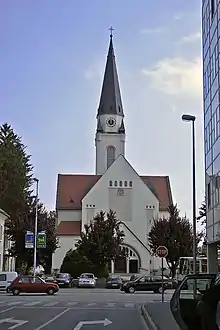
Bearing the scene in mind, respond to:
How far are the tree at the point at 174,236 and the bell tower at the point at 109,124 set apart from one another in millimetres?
→ 20680

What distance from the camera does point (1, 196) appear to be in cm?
7338

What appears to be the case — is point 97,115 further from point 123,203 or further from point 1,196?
point 1,196

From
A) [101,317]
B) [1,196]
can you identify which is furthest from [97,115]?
[101,317]

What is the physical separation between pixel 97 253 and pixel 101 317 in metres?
52.1

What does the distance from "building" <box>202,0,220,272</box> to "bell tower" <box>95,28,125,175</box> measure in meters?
59.6

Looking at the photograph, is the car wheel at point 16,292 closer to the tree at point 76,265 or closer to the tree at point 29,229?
the tree at point 29,229

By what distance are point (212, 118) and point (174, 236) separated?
43501mm

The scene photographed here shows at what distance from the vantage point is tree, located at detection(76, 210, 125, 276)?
76.6 meters

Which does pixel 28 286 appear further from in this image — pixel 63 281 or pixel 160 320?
pixel 160 320

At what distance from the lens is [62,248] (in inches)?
3521

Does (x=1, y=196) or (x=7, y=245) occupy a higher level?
(x=1, y=196)

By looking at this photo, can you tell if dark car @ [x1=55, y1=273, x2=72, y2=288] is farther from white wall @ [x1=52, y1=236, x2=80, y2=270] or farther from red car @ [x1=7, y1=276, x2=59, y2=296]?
white wall @ [x1=52, y1=236, x2=80, y2=270]

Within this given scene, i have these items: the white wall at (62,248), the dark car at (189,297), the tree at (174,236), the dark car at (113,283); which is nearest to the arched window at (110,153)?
the white wall at (62,248)

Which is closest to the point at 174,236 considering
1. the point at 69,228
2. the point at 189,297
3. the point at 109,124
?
the point at 69,228
